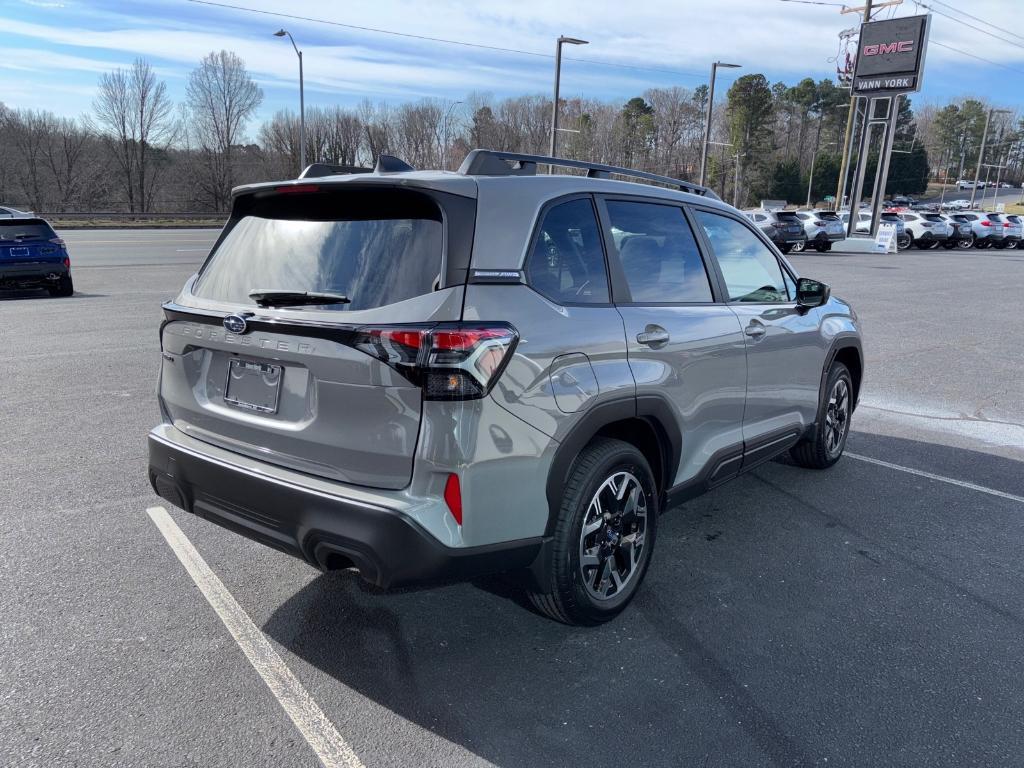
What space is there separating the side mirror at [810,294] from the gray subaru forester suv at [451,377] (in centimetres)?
116

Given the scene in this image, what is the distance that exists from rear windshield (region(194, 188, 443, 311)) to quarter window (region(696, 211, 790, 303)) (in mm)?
1844

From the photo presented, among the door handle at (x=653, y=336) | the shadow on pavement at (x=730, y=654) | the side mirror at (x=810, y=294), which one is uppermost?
the side mirror at (x=810, y=294)

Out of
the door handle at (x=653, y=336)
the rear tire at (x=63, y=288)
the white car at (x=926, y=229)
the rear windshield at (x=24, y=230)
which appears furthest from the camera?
the white car at (x=926, y=229)

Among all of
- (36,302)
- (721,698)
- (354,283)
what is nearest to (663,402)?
(721,698)

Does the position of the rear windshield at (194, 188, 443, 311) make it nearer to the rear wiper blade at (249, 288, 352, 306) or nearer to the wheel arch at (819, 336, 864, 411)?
the rear wiper blade at (249, 288, 352, 306)

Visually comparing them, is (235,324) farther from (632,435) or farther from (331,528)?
(632,435)

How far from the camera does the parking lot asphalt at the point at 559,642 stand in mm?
2578

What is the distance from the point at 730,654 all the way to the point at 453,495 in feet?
4.57

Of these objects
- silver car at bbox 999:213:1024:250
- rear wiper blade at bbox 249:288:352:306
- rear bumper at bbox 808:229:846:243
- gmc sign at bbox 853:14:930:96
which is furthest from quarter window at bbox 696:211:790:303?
silver car at bbox 999:213:1024:250

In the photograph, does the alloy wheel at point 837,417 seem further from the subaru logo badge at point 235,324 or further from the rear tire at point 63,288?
the rear tire at point 63,288

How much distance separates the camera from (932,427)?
6.75m

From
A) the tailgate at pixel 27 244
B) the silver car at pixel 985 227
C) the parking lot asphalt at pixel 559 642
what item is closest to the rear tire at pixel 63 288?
the tailgate at pixel 27 244

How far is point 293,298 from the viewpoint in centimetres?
288

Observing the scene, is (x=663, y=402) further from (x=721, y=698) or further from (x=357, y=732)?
(x=357, y=732)
